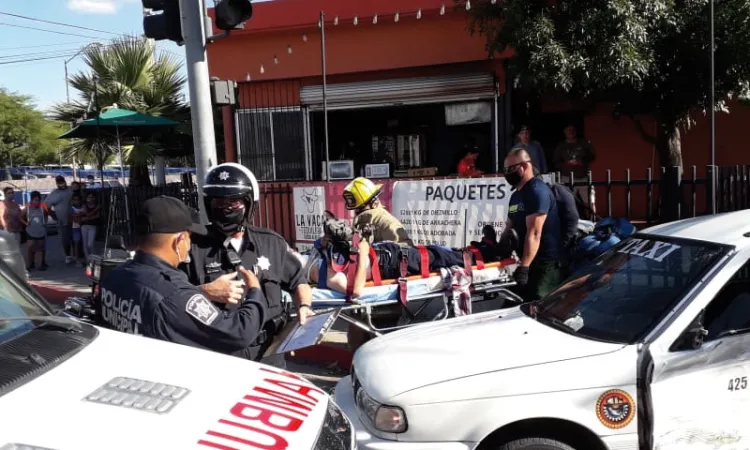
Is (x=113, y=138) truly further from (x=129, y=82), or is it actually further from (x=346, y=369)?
(x=346, y=369)

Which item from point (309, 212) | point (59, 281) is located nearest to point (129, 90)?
point (59, 281)

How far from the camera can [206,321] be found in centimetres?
245

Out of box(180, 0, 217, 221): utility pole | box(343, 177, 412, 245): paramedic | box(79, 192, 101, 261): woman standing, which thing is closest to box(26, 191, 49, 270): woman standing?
Answer: box(79, 192, 101, 261): woman standing

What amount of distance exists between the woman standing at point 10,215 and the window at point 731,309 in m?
12.1

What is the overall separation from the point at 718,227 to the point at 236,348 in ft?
8.28

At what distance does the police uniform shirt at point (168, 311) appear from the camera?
2.41 metres

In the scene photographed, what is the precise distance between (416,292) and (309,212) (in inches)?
156

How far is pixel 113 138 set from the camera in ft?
45.6

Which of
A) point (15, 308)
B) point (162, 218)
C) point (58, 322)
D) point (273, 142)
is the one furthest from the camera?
point (273, 142)

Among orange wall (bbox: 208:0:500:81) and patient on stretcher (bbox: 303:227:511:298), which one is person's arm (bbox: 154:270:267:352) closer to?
patient on stretcher (bbox: 303:227:511:298)

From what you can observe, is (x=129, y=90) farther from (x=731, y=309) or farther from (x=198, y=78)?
(x=731, y=309)

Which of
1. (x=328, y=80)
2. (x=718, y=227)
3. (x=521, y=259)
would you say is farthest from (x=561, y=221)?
(x=328, y=80)

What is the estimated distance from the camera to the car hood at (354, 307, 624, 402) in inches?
111

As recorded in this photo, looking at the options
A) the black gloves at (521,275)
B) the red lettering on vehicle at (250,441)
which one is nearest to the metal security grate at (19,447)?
the red lettering on vehicle at (250,441)
